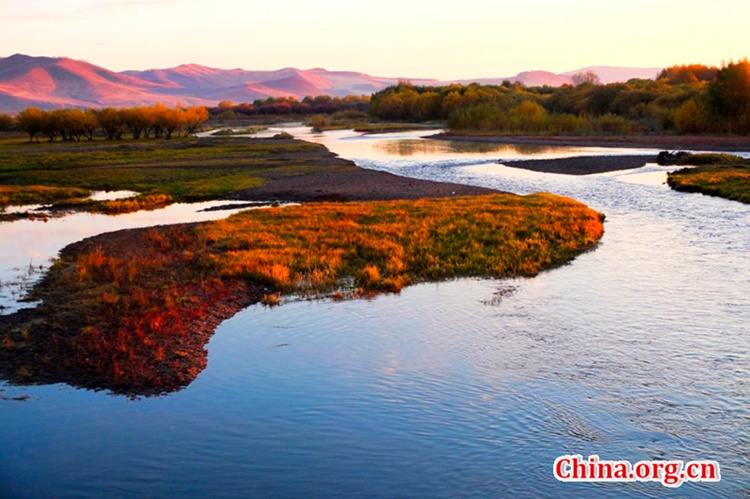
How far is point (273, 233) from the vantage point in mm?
21375

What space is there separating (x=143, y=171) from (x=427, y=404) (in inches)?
1573

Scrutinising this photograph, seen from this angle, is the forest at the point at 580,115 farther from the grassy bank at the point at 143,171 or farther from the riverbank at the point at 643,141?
the grassy bank at the point at 143,171

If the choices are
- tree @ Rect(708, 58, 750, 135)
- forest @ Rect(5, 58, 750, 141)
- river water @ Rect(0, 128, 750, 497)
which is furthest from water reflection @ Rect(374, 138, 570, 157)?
river water @ Rect(0, 128, 750, 497)

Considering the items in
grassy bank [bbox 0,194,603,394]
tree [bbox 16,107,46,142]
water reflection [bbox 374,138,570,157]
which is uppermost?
tree [bbox 16,107,46,142]

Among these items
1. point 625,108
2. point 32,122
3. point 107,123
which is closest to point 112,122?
point 107,123

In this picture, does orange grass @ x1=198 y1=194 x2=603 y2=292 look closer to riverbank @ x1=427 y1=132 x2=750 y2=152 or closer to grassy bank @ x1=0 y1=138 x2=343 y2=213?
grassy bank @ x1=0 y1=138 x2=343 y2=213

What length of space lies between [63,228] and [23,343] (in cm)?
1484

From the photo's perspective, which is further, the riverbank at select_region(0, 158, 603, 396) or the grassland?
the grassland

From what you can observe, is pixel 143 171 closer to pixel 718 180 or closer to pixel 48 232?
pixel 48 232

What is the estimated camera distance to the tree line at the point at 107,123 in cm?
7694

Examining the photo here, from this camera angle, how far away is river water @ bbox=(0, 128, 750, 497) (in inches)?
308

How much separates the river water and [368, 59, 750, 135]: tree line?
54099 millimetres

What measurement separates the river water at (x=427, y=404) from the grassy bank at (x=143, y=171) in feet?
69.0

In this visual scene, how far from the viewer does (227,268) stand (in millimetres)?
16906
